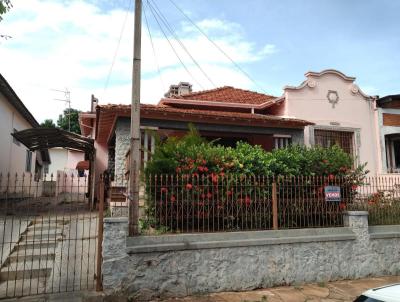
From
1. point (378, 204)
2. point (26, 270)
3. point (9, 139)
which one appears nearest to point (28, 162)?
point (9, 139)

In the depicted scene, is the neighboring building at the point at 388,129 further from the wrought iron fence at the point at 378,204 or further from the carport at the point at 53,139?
the carport at the point at 53,139

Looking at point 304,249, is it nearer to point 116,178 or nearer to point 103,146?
point 116,178

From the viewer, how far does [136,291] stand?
17.1 feet

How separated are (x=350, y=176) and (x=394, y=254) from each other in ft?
5.94

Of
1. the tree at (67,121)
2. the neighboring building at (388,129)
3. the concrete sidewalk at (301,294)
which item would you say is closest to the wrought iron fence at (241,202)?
the concrete sidewalk at (301,294)

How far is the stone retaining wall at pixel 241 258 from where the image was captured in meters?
5.21

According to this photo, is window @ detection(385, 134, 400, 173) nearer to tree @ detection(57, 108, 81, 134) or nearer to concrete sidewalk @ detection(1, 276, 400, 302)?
concrete sidewalk @ detection(1, 276, 400, 302)

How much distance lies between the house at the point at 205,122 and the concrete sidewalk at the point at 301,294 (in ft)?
11.9

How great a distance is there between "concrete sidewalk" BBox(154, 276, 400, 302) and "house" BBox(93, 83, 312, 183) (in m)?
3.64

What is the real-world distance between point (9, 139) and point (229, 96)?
938cm

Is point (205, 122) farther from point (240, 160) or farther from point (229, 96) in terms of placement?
point (240, 160)

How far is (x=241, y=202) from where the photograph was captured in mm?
6371

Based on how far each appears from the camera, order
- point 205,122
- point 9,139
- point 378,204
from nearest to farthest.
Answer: point 378,204
point 205,122
point 9,139


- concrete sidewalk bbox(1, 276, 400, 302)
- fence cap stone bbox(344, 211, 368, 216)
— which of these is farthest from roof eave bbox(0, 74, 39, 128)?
fence cap stone bbox(344, 211, 368, 216)
